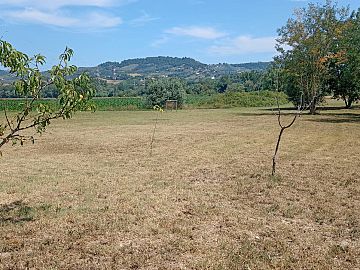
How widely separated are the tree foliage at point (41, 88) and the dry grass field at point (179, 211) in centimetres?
187

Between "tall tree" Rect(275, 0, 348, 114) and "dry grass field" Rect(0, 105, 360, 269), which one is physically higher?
"tall tree" Rect(275, 0, 348, 114)

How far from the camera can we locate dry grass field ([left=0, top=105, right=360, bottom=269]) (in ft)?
17.7

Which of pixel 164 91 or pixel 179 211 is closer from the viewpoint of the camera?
pixel 179 211

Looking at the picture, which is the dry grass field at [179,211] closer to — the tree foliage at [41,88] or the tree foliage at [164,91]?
the tree foliage at [41,88]

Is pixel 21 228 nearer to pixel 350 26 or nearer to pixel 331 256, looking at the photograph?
pixel 331 256

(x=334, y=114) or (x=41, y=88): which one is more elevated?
(x=41, y=88)

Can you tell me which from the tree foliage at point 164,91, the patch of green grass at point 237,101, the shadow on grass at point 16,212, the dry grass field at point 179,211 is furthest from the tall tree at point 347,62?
the shadow on grass at point 16,212

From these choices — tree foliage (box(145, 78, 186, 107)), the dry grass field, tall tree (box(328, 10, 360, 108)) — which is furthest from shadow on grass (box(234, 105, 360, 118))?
the dry grass field

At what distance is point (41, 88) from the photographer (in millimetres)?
5516

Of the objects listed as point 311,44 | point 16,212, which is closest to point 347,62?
point 311,44

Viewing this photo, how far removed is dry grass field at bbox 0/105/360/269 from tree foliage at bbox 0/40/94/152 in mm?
1870

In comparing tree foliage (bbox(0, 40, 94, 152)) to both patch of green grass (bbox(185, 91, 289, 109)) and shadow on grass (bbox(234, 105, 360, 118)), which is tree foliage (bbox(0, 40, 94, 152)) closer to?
shadow on grass (bbox(234, 105, 360, 118))

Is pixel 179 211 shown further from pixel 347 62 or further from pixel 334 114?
pixel 334 114

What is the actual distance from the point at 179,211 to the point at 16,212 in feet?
10.2
